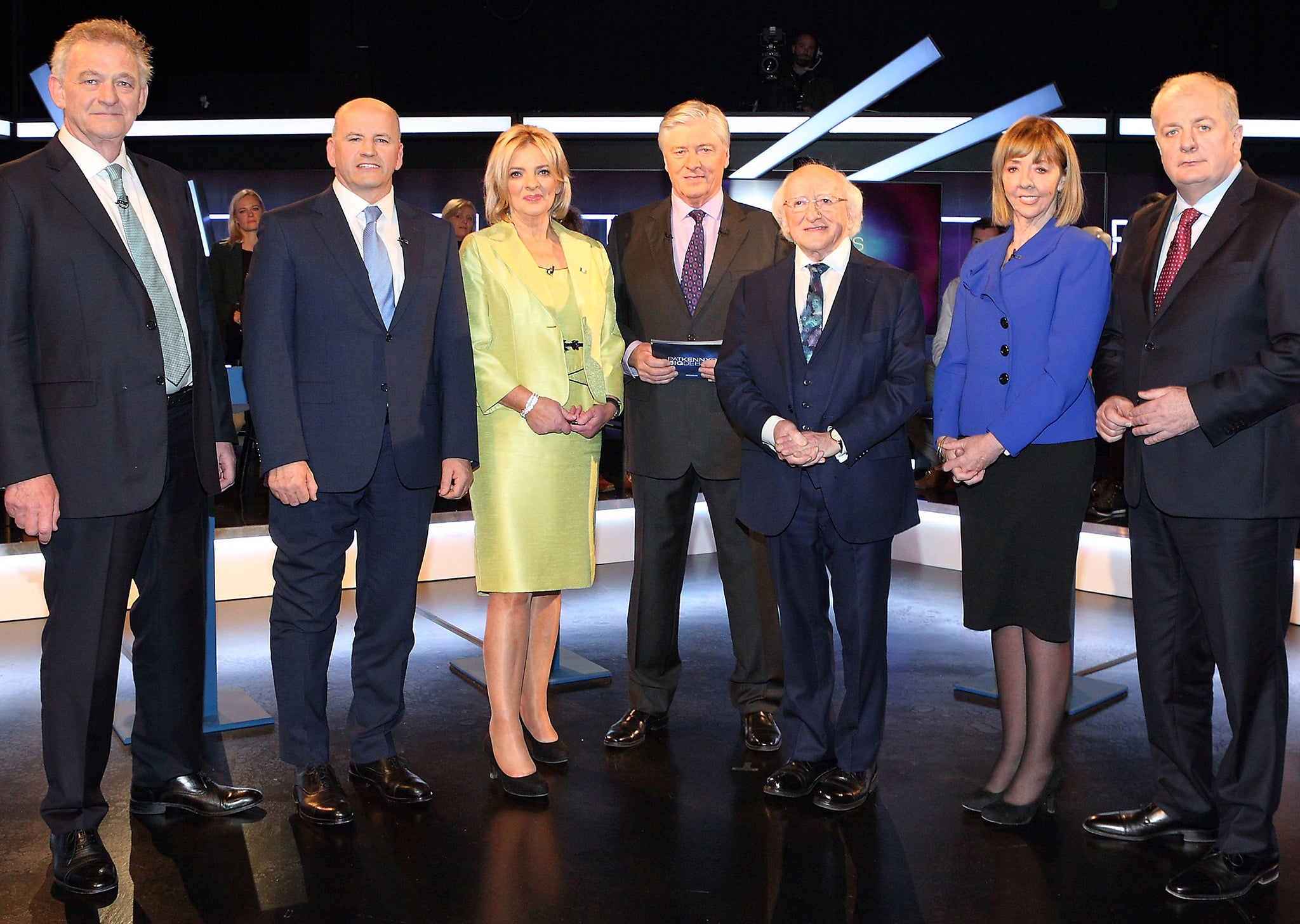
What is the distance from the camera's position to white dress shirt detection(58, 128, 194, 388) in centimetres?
275

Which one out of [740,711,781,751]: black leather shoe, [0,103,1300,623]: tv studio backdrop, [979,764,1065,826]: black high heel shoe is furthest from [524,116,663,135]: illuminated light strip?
[979,764,1065,826]: black high heel shoe

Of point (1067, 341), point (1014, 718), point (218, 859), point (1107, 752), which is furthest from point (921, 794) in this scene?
point (218, 859)

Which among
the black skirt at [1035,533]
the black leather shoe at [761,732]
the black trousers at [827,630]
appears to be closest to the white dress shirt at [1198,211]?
the black skirt at [1035,533]

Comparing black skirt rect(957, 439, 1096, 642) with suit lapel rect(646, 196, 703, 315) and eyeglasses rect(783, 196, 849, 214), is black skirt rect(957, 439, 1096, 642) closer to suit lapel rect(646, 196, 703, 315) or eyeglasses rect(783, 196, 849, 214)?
eyeglasses rect(783, 196, 849, 214)

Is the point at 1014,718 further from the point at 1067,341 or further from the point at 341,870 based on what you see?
the point at 341,870

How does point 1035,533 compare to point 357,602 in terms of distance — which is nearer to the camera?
point 1035,533

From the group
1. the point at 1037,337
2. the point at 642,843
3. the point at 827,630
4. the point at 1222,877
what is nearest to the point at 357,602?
the point at 642,843

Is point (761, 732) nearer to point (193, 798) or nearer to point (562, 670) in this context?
point (562, 670)

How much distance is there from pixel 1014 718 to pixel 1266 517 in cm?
81

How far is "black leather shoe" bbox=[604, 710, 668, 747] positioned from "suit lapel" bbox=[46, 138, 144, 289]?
77.0 inches

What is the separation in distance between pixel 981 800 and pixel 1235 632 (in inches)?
32.1

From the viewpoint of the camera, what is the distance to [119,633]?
2.82m

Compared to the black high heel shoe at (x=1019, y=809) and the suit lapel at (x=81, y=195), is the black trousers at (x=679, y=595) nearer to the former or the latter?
the black high heel shoe at (x=1019, y=809)

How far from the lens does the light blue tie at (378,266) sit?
304 cm
